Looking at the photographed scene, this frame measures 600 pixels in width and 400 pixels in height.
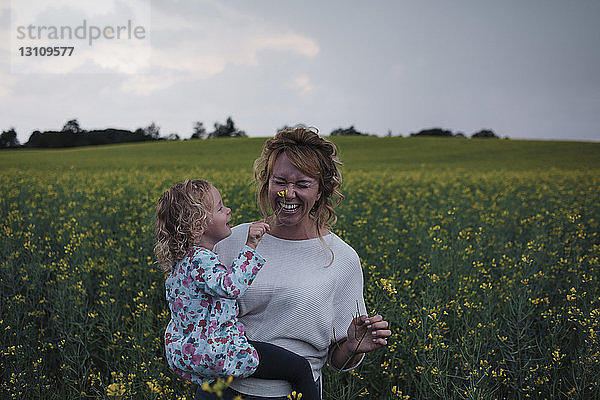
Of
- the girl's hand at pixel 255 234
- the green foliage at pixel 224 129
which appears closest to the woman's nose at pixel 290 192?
the girl's hand at pixel 255 234

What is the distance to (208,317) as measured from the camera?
2115 millimetres

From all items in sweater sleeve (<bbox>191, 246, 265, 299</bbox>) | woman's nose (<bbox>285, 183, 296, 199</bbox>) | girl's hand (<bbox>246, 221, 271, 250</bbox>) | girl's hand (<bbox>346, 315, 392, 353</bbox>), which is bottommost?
girl's hand (<bbox>346, 315, 392, 353</bbox>)

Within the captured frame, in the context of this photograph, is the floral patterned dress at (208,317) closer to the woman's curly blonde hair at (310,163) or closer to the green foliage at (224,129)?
the woman's curly blonde hair at (310,163)

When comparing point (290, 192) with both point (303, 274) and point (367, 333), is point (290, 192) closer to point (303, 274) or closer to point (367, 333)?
point (303, 274)

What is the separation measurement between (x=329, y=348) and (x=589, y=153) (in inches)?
1327

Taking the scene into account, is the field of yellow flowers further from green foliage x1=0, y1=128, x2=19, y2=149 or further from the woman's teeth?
green foliage x1=0, y1=128, x2=19, y2=149

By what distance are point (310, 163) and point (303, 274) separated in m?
0.52

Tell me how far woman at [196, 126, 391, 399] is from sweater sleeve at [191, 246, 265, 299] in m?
0.25

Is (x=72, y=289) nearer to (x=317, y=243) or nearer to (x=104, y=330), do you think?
(x=104, y=330)

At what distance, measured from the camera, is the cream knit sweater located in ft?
7.38

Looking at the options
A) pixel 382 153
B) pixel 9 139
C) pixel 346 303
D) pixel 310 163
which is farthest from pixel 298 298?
pixel 9 139

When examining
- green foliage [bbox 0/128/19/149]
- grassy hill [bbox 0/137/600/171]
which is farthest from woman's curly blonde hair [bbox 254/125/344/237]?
green foliage [bbox 0/128/19/149]

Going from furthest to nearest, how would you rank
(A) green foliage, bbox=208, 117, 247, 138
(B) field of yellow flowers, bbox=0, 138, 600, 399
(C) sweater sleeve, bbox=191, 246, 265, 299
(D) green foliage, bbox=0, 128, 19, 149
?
(A) green foliage, bbox=208, 117, 247, 138 → (D) green foliage, bbox=0, 128, 19, 149 → (B) field of yellow flowers, bbox=0, 138, 600, 399 → (C) sweater sleeve, bbox=191, 246, 265, 299

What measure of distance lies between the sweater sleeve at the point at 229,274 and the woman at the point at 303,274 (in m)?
0.25
